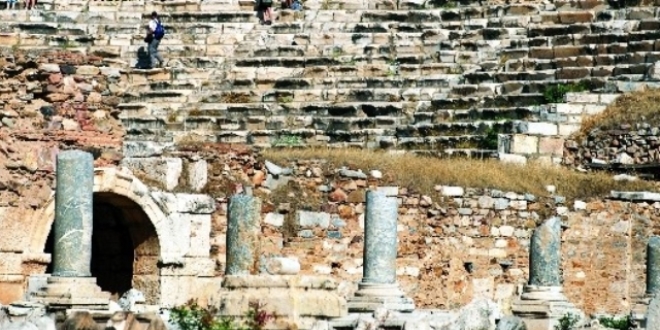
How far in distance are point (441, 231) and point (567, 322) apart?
199 inches

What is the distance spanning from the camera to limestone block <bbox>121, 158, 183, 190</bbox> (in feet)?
96.9

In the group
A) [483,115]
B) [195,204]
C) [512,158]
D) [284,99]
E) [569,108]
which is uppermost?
[284,99]

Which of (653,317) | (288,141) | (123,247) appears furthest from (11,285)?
(288,141)

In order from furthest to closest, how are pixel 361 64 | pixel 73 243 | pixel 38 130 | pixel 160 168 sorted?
pixel 361 64, pixel 160 168, pixel 38 130, pixel 73 243

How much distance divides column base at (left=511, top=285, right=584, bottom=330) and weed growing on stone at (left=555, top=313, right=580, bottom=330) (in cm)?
9

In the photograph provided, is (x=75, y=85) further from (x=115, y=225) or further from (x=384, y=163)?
(x=384, y=163)

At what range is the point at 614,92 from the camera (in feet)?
119

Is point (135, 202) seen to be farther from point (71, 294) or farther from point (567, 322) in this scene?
point (71, 294)

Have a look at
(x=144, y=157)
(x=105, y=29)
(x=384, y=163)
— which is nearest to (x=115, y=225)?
(x=144, y=157)

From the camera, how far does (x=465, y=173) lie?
105 ft

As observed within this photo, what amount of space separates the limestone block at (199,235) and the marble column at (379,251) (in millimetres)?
3491

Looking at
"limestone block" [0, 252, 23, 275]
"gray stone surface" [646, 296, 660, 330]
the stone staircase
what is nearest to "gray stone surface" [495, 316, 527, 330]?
"gray stone surface" [646, 296, 660, 330]

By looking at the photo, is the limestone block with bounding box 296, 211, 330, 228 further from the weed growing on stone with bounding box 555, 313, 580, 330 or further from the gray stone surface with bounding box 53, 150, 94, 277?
the gray stone surface with bounding box 53, 150, 94, 277

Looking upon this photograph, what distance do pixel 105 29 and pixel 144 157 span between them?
12132 mm
